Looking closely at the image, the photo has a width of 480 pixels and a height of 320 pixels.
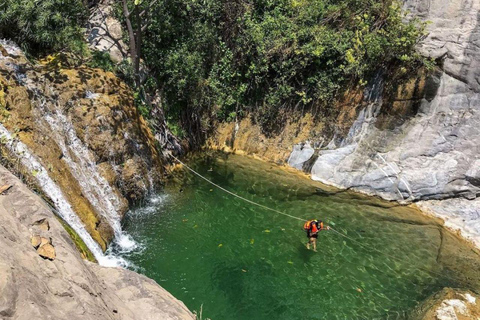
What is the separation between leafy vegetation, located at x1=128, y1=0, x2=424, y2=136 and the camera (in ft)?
44.9

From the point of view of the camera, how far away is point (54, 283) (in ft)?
14.9

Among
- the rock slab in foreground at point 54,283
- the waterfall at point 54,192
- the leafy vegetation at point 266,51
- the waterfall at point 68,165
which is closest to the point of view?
the rock slab in foreground at point 54,283

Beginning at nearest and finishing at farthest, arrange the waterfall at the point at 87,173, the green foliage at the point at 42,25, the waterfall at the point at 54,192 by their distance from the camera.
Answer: the waterfall at the point at 54,192 → the waterfall at the point at 87,173 → the green foliage at the point at 42,25

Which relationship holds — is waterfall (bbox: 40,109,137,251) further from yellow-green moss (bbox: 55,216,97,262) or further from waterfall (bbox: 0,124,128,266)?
yellow-green moss (bbox: 55,216,97,262)

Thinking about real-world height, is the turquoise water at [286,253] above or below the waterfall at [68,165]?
below

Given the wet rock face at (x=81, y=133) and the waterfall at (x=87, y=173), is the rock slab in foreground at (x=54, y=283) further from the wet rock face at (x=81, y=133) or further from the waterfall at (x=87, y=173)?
the waterfall at (x=87, y=173)

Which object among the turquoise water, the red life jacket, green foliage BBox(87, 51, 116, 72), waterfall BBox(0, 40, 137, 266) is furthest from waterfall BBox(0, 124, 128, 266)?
the red life jacket

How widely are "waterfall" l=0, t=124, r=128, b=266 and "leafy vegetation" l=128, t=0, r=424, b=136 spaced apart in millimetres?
6293

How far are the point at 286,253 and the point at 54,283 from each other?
712 cm

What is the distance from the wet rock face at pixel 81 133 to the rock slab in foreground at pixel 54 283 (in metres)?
3.32

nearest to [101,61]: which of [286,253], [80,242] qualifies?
[80,242]

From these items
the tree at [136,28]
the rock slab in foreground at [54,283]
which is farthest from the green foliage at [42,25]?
the rock slab in foreground at [54,283]

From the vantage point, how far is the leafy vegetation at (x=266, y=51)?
13.7m

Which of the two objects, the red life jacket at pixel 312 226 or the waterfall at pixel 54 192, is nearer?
the waterfall at pixel 54 192
